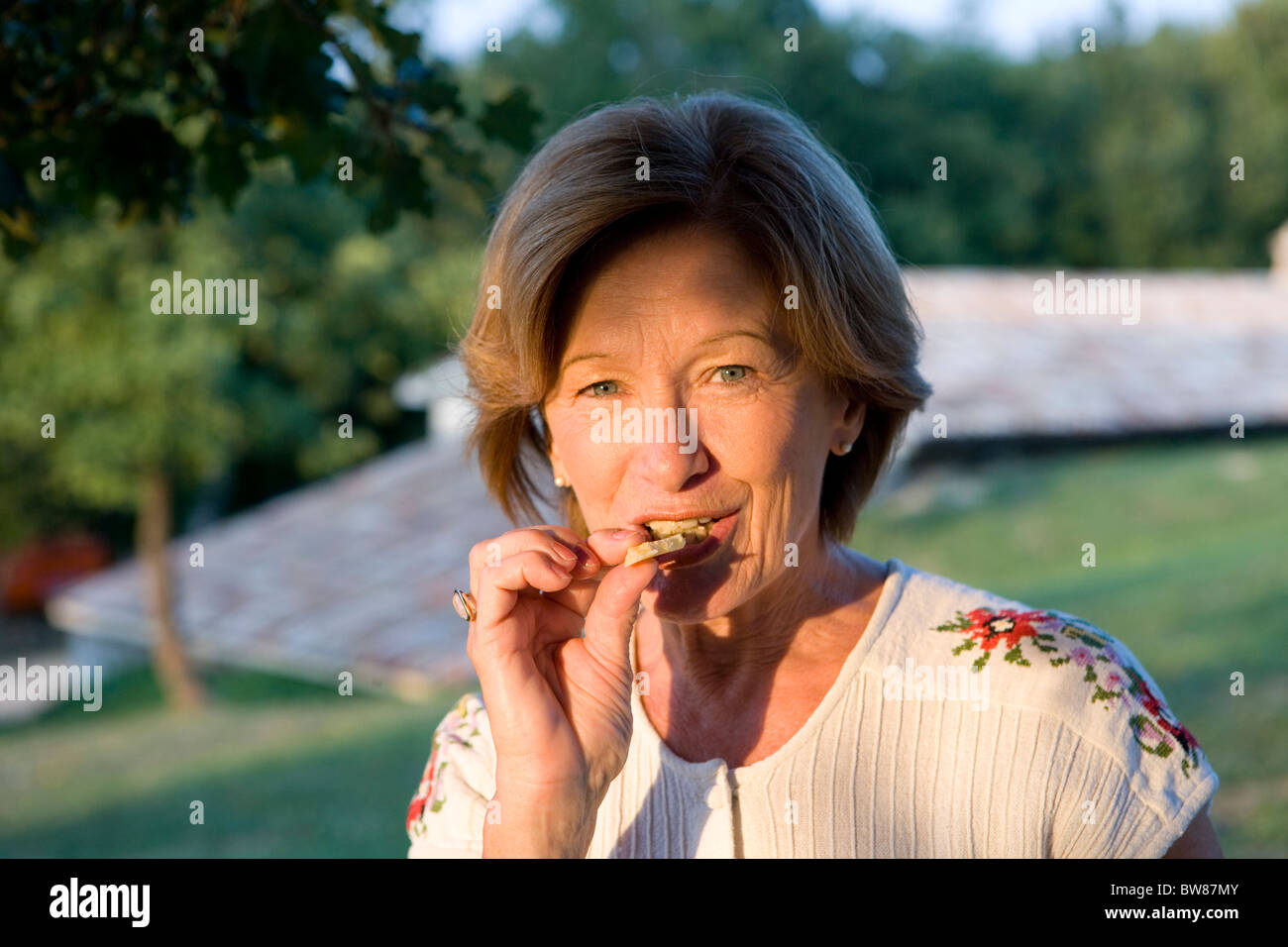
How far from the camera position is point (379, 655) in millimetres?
12883

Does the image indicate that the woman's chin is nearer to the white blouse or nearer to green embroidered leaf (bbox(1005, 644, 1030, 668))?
the white blouse

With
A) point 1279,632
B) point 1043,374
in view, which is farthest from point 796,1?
point 1279,632

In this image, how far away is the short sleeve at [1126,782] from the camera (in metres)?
2.20

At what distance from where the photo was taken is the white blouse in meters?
2.23

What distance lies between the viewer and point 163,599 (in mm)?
16188

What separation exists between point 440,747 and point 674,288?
106 cm

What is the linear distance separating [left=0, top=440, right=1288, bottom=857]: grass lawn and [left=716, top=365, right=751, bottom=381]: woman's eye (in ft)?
16.5

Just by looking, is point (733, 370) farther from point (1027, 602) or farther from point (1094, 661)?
point (1027, 602)

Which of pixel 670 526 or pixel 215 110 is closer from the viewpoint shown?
pixel 670 526

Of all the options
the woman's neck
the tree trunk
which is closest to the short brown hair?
the woman's neck
